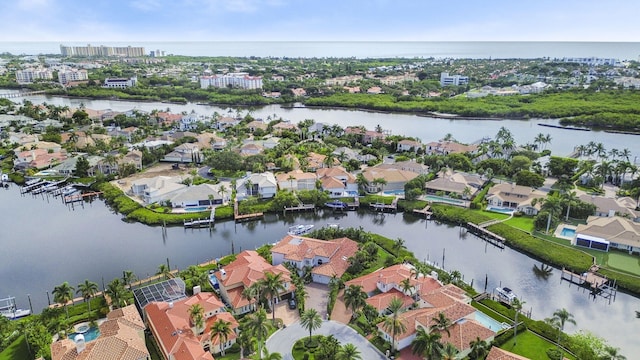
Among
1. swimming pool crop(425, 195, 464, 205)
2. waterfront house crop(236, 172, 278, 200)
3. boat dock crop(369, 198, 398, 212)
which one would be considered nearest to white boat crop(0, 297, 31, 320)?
waterfront house crop(236, 172, 278, 200)

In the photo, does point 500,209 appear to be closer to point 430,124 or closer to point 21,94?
point 430,124

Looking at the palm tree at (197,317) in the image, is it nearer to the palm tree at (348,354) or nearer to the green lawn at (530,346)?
the palm tree at (348,354)

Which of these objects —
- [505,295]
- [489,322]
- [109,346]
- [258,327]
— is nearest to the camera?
[109,346]

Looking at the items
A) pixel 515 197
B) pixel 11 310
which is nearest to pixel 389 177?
pixel 515 197

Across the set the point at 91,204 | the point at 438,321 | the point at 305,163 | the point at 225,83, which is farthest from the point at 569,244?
the point at 225,83

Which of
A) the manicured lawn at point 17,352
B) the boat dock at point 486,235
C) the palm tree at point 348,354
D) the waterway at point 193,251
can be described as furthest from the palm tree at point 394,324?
the manicured lawn at point 17,352

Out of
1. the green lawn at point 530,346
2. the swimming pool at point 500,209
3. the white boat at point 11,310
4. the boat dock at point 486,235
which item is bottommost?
the white boat at point 11,310
